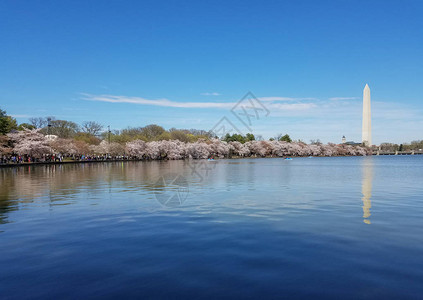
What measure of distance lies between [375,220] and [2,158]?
233 ft

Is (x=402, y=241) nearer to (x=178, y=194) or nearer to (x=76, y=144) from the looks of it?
(x=178, y=194)

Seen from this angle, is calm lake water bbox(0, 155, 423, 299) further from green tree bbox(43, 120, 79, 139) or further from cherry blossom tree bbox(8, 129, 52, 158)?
green tree bbox(43, 120, 79, 139)

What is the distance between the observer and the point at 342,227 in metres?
11.0

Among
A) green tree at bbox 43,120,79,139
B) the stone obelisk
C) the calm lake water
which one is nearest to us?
the calm lake water

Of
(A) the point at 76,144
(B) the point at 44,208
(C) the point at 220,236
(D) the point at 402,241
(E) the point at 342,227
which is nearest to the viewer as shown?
(D) the point at 402,241

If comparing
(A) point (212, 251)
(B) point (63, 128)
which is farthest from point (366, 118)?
(A) point (212, 251)

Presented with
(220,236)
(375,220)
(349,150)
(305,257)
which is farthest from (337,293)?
(349,150)

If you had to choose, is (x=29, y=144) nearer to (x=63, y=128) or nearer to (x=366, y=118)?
(x=63, y=128)

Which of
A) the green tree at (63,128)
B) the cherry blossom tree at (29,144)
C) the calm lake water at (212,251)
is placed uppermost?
the green tree at (63,128)

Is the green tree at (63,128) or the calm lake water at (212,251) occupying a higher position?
the green tree at (63,128)

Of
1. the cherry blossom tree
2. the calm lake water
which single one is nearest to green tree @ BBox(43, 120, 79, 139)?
the cherry blossom tree

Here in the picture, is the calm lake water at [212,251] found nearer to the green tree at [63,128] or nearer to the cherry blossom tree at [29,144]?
the cherry blossom tree at [29,144]

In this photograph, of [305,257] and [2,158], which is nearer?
[305,257]

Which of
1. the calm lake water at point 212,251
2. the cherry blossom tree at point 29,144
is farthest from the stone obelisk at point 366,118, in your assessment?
the calm lake water at point 212,251
